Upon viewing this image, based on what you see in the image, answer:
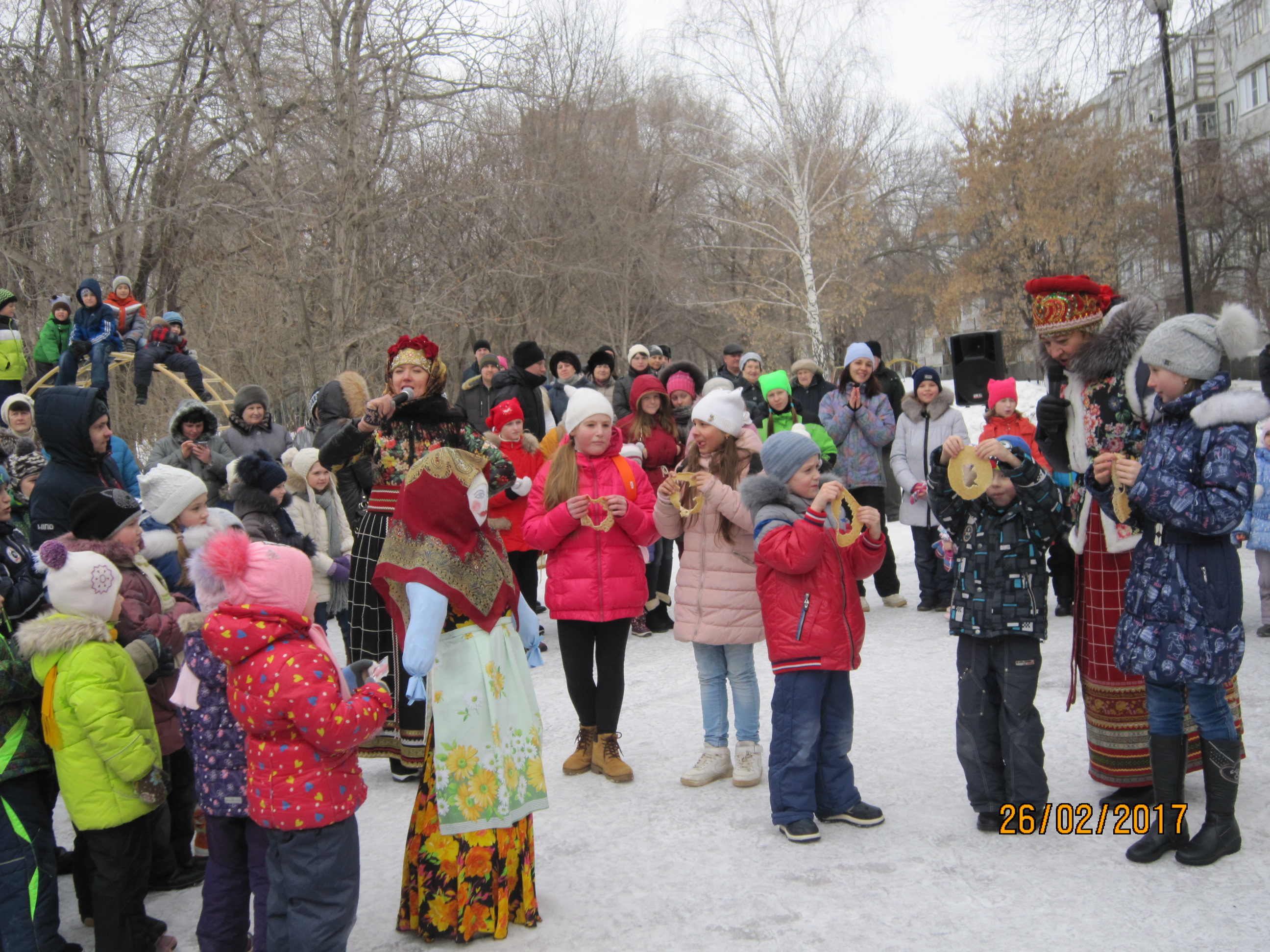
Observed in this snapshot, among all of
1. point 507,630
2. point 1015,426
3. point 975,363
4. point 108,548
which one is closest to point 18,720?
point 108,548

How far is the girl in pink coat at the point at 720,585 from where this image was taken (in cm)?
464

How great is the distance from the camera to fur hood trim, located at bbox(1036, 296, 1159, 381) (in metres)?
→ 3.95

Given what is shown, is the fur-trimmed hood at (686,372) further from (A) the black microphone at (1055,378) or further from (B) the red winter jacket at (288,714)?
(B) the red winter jacket at (288,714)

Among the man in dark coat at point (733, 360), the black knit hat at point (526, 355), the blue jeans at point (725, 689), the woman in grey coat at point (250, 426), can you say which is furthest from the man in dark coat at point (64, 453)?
the man in dark coat at point (733, 360)

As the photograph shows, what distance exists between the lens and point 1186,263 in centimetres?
1381

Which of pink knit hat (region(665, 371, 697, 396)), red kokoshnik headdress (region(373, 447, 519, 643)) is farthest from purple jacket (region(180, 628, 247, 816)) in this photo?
pink knit hat (region(665, 371, 697, 396))

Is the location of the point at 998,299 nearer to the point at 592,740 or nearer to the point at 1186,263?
the point at 1186,263

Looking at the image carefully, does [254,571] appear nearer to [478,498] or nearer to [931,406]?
[478,498]

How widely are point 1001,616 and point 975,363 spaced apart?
5.05m

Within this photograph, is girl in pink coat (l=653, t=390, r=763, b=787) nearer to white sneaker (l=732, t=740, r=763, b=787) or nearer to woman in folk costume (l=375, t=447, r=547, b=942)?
white sneaker (l=732, t=740, r=763, b=787)

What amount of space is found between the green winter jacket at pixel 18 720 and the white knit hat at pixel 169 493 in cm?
112

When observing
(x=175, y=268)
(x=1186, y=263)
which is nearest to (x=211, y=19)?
(x=175, y=268)

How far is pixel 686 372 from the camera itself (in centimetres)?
795

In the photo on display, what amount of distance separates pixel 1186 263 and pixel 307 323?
40.8ft
